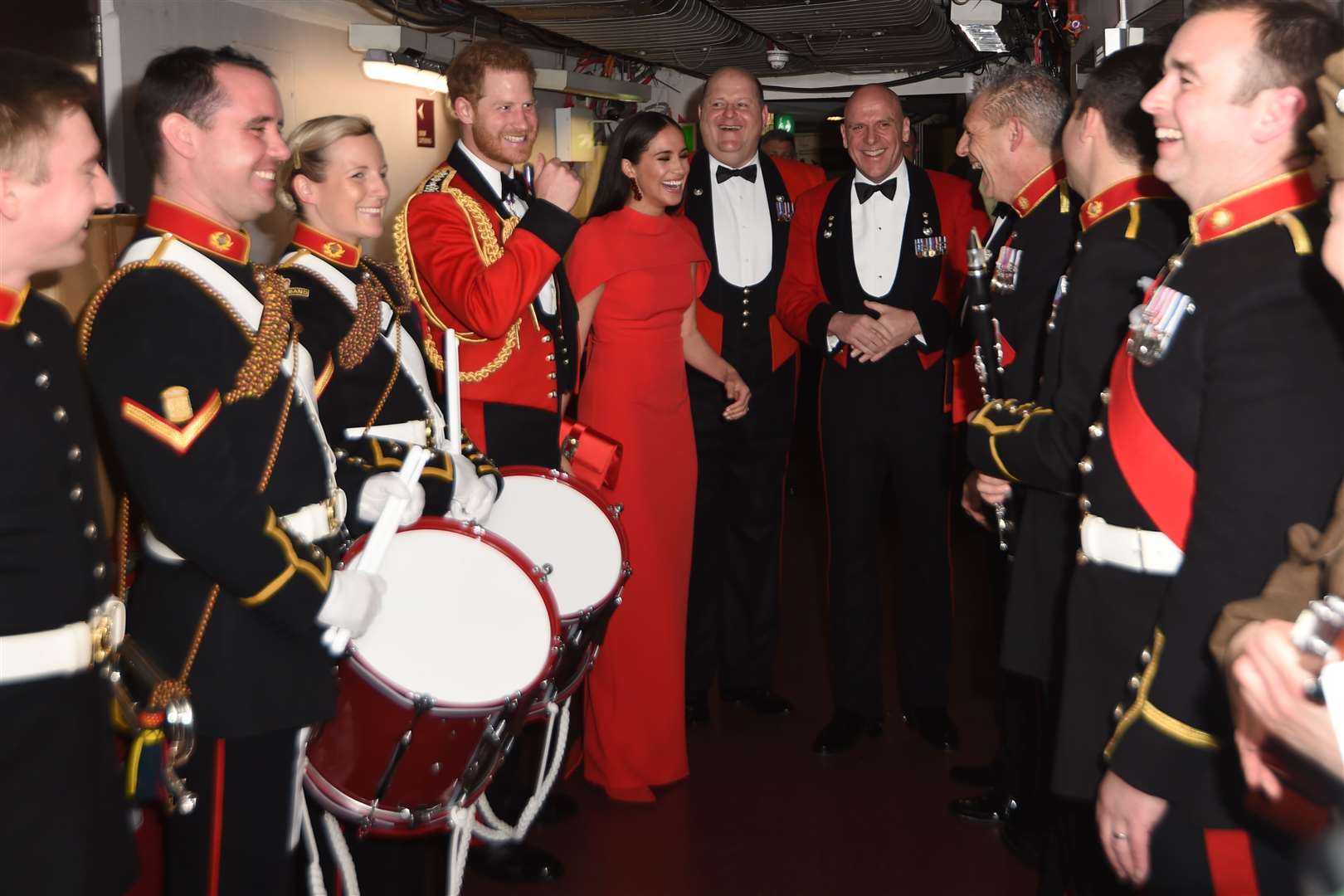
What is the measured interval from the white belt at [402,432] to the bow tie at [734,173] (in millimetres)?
1822

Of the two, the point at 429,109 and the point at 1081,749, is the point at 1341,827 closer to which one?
the point at 1081,749

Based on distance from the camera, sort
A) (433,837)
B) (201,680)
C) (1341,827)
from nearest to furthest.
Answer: (1341,827) → (201,680) → (433,837)

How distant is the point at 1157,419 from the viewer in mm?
1612

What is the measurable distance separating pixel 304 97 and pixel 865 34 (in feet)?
10.1

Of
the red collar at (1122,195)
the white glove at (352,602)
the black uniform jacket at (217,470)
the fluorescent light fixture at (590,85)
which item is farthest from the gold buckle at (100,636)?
the fluorescent light fixture at (590,85)

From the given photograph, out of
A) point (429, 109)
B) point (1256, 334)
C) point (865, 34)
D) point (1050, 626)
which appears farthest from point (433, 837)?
point (865, 34)

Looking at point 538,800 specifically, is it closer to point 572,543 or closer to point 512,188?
point 572,543

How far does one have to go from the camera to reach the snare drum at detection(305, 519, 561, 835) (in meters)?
1.98

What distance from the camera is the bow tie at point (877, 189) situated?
380cm

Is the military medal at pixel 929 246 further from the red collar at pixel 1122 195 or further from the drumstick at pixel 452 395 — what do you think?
the drumstick at pixel 452 395

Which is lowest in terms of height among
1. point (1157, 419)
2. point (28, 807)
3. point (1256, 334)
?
point (28, 807)

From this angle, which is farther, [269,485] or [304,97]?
[304,97]

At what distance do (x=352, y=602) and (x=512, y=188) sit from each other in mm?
1545

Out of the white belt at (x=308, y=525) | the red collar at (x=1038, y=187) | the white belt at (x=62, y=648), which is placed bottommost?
the white belt at (x=62, y=648)
